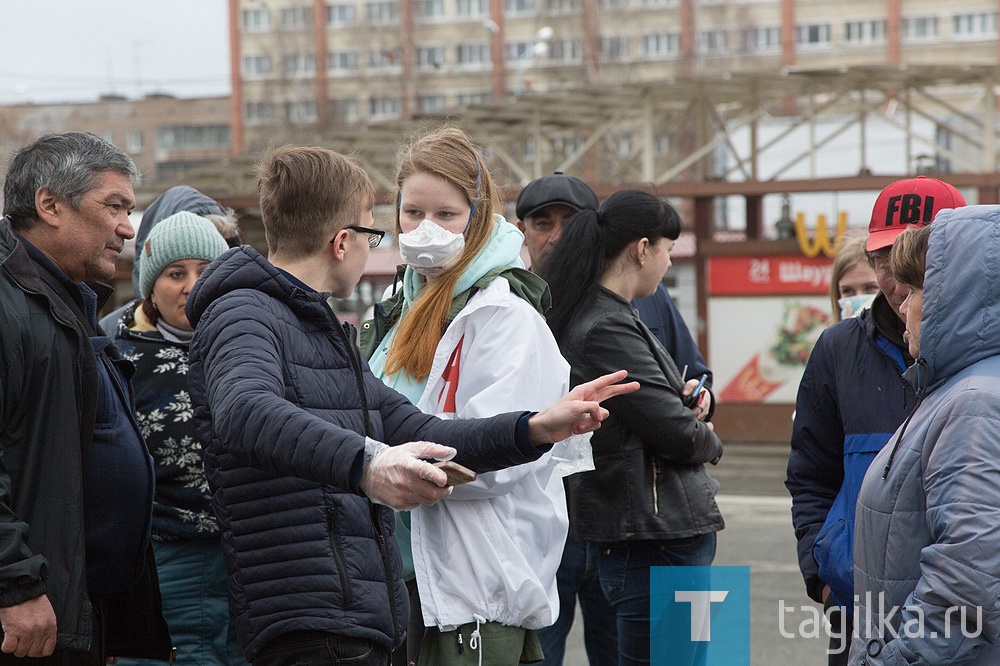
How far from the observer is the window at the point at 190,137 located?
71438 millimetres

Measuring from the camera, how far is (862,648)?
8.80 ft

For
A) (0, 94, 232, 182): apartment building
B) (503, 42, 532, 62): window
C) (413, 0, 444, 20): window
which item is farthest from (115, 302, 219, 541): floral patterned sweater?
(0, 94, 232, 182): apartment building

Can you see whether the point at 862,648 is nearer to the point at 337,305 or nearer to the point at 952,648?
the point at 952,648

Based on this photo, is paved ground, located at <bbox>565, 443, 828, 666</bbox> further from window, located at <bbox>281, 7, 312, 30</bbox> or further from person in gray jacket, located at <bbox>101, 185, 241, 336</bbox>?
window, located at <bbox>281, 7, 312, 30</bbox>

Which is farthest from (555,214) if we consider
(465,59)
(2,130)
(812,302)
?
(465,59)

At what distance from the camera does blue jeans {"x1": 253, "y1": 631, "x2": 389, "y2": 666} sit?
2.37 meters

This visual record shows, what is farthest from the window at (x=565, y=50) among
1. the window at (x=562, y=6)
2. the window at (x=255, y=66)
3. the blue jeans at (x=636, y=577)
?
the blue jeans at (x=636, y=577)

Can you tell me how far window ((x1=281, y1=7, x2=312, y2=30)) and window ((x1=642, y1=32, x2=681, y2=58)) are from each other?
64.0 feet

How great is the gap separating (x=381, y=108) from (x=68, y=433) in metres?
61.8

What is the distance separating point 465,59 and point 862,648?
210 ft

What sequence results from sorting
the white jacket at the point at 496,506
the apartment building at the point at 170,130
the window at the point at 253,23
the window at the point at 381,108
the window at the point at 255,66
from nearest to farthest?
the white jacket at the point at 496,506, the window at the point at 381,108, the window at the point at 255,66, the window at the point at 253,23, the apartment building at the point at 170,130

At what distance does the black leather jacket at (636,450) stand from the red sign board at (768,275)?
13151mm

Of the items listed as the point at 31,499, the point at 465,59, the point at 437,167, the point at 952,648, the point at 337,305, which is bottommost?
the point at 337,305

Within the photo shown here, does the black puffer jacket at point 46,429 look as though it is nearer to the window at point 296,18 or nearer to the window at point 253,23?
the window at point 296,18
